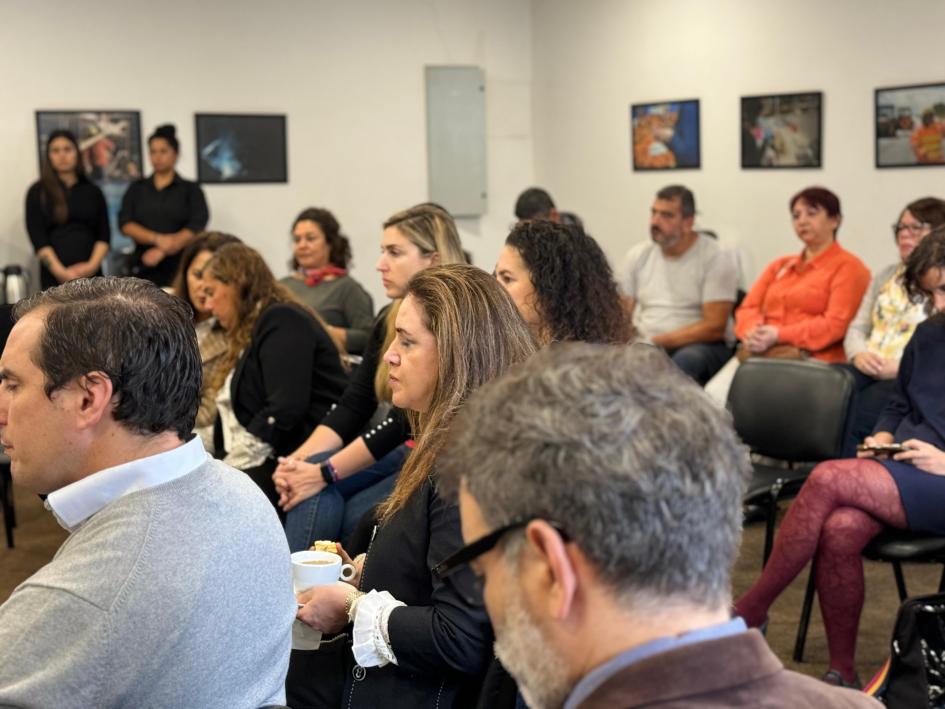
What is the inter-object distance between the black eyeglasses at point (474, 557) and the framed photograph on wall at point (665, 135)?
21.6ft

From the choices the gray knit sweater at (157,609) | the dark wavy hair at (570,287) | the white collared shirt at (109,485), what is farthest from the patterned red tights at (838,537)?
the white collared shirt at (109,485)

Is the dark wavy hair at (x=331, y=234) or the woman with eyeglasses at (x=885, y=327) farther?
the dark wavy hair at (x=331, y=234)

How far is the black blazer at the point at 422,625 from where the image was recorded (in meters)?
1.99

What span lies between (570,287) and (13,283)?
4618 millimetres

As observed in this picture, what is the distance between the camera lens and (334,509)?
11.5 feet

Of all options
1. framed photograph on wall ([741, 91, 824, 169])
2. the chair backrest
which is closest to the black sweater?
the chair backrest

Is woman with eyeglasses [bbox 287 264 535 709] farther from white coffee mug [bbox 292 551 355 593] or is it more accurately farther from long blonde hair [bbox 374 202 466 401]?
long blonde hair [bbox 374 202 466 401]

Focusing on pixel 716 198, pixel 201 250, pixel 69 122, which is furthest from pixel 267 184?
pixel 201 250

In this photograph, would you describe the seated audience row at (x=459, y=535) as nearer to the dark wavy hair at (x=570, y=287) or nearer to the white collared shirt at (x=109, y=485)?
the white collared shirt at (x=109, y=485)

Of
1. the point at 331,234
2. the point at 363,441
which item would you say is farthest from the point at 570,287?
the point at 331,234

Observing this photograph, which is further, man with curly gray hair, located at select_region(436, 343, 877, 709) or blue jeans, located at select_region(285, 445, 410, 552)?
blue jeans, located at select_region(285, 445, 410, 552)

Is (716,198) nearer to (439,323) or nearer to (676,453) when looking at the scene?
(439,323)

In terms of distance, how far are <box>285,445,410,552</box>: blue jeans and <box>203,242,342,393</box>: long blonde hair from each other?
52 centimetres

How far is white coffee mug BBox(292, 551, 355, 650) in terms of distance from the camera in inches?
88.8
